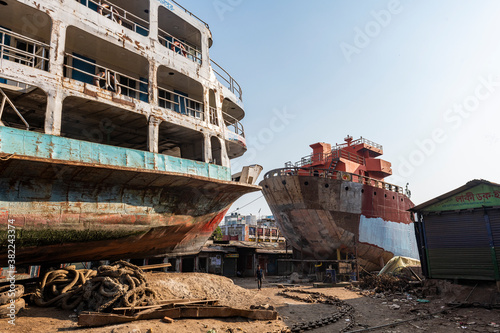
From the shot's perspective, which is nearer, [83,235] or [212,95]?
[83,235]

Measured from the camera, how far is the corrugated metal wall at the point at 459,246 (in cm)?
1107

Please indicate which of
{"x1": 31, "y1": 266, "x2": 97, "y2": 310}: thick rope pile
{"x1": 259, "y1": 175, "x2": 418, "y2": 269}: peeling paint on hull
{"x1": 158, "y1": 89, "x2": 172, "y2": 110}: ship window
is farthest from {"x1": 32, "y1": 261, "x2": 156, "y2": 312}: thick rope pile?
{"x1": 259, "y1": 175, "x2": 418, "y2": 269}: peeling paint on hull

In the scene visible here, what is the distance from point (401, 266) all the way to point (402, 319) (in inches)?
323

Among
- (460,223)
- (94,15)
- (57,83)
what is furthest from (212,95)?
(460,223)

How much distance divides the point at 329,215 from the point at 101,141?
13.4 metres

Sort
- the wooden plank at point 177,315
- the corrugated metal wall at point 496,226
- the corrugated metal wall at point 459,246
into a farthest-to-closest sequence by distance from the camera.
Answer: the corrugated metal wall at point 459,246, the corrugated metal wall at point 496,226, the wooden plank at point 177,315

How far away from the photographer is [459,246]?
38.4ft

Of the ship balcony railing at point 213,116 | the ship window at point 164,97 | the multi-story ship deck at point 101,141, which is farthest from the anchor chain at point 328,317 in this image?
the ship window at point 164,97

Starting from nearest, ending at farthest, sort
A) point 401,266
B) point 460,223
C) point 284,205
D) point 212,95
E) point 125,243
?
1. point 125,243
2. point 460,223
3. point 212,95
4. point 401,266
5. point 284,205

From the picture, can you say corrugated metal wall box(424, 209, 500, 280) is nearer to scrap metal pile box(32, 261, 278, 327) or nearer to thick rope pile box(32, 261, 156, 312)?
scrap metal pile box(32, 261, 278, 327)

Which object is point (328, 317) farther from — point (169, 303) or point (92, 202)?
point (92, 202)

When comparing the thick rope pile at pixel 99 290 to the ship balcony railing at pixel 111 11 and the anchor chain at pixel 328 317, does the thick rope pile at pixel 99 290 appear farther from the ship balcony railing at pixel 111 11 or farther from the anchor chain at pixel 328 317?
the ship balcony railing at pixel 111 11

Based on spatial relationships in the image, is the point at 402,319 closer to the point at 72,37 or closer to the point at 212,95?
the point at 212,95

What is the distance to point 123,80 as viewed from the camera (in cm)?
1329
